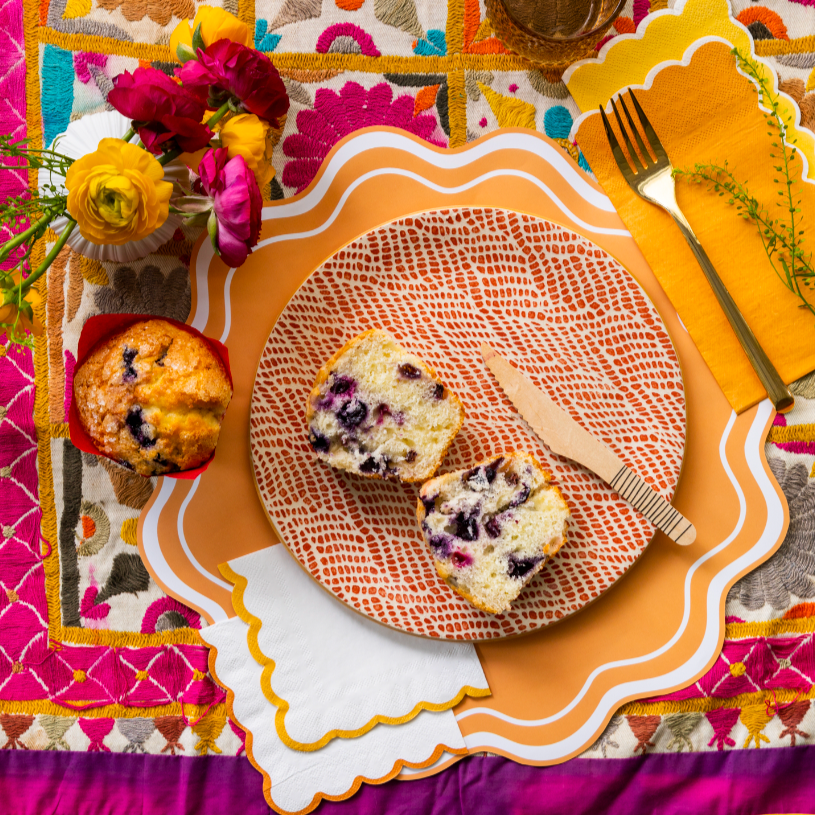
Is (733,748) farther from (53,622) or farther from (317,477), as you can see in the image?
(53,622)

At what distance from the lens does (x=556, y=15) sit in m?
2.16

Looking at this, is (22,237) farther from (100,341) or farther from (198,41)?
(198,41)

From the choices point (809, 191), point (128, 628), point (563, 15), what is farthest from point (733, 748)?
point (563, 15)

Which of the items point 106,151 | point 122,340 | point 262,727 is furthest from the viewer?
point 262,727

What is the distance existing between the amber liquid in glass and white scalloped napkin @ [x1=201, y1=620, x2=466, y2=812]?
2.25 metres

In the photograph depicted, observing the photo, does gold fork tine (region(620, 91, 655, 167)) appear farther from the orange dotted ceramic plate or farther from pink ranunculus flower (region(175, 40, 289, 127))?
pink ranunculus flower (region(175, 40, 289, 127))

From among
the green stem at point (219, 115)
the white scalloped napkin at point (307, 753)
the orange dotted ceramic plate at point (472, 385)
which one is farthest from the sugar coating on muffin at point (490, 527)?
the green stem at point (219, 115)

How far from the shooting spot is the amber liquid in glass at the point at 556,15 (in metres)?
2.13

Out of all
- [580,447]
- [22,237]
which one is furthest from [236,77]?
[580,447]

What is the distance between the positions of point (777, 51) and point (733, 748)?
242 centimetres

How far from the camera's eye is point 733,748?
7.18 ft

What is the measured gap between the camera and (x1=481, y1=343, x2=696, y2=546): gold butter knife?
6.78 ft

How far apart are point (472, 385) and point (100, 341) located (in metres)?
1.19

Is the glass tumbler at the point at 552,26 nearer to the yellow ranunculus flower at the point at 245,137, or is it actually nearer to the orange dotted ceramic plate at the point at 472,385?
the orange dotted ceramic plate at the point at 472,385
